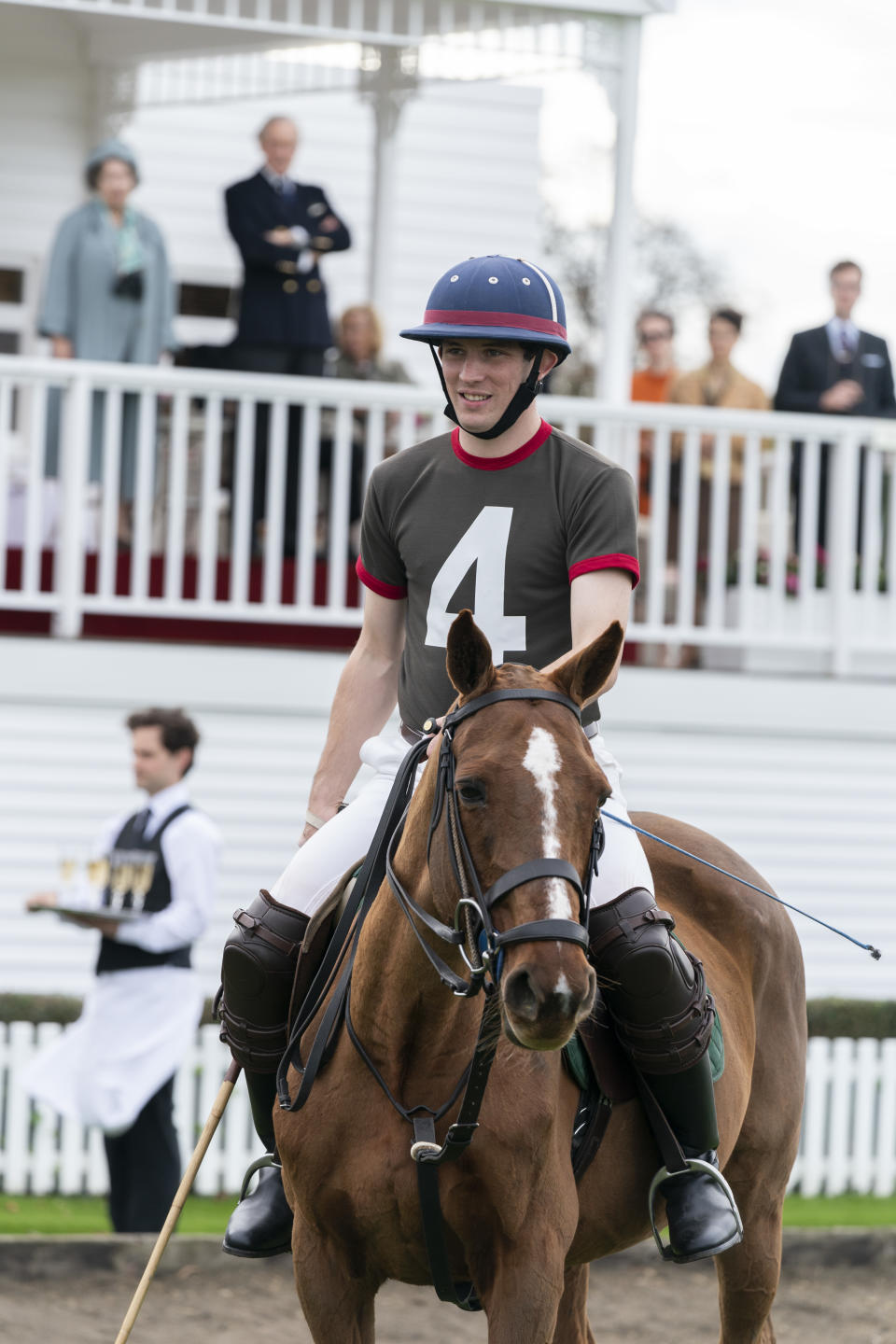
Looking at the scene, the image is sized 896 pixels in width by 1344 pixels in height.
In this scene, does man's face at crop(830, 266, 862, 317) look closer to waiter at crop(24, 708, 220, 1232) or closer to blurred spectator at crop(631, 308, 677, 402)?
blurred spectator at crop(631, 308, 677, 402)

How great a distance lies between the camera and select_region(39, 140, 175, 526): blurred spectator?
1009 centimetres

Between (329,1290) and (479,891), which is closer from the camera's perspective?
(479,891)

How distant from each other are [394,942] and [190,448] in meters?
10.3

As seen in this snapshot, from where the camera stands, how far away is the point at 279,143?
10.4 metres

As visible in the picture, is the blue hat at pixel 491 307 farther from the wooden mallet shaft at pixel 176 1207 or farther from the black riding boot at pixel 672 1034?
the wooden mallet shaft at pixel 176 1207

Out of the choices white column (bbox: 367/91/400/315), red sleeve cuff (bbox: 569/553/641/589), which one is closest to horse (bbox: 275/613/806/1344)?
red sleeve cuff (bbox: 569/553/641/589)

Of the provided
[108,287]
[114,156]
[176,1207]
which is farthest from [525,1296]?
[114,156]

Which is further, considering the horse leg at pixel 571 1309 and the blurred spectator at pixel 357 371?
the blurred spectator at pixel 357 371

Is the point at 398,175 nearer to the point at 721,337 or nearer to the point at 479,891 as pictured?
the point at 721,337

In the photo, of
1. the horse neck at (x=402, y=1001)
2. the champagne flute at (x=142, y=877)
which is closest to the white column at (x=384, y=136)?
the champagne flute at (x=142, y=877)

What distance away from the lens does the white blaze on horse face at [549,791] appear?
114 inches

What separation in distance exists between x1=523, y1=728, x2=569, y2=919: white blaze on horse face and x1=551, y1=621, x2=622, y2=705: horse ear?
8.1 inches

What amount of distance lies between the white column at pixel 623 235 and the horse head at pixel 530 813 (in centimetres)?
788

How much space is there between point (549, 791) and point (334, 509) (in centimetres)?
725
